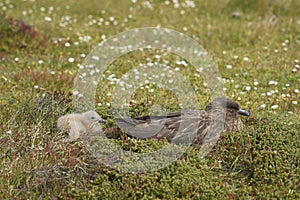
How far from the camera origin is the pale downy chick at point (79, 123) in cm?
647

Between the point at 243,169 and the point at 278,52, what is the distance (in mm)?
4822

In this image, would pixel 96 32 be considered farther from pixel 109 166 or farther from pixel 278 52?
pixel 109 166

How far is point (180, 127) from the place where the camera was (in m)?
6.35

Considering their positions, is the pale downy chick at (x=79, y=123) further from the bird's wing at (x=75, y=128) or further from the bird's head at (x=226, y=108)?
the bird's head at (x=226, y=108)

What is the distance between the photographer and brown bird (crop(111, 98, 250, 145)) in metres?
6.32

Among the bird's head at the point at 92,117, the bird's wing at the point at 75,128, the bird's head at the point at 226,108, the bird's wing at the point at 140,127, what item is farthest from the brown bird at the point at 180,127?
the bird's wing at the point at 75,128

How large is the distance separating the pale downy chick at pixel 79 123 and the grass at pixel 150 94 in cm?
15

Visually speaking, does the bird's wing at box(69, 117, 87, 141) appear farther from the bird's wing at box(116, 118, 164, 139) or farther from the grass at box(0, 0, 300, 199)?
the bird's wing at box(116, 118, 164, 139)

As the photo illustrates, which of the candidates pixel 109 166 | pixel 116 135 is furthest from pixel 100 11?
pixel 109 166

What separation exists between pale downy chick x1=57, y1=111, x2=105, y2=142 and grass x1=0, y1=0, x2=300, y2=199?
0.49 ft

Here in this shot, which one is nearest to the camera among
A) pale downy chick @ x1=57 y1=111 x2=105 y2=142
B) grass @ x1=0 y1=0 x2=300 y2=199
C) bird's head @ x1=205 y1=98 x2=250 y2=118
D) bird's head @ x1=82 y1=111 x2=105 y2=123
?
grass @ x1=0 y1=0 x2=300 y2=199

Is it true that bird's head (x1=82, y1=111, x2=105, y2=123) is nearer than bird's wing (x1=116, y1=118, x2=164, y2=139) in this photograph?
No

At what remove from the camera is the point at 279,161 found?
5996mm

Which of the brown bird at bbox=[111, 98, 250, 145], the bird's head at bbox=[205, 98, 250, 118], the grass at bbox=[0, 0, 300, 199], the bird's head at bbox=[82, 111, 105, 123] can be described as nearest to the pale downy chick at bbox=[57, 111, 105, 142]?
the bird's head at bbox=[82, 111, 105, 123]
